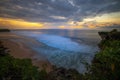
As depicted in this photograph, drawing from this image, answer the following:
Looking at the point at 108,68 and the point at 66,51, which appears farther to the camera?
the point at 66,51

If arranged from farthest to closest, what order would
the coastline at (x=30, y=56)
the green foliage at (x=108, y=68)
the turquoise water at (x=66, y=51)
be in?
the turquoise water at (x=66, y=51) → the coastline at (x=30, y=56) → the green foliage at (x=108, y=68)

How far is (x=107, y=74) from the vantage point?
157 inches

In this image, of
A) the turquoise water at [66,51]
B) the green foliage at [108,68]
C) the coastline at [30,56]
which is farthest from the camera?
the turquoise water at [66,51]

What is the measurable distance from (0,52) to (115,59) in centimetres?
569

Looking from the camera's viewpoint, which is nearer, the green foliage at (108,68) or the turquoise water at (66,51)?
the green foliage at (108,68)

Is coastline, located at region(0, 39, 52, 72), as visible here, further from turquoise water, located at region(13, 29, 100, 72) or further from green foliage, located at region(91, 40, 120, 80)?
green foliage, located at region(91, 40, 120, 80)

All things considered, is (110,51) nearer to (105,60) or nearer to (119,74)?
(105,60)


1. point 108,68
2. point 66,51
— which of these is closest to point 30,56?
point 66,51

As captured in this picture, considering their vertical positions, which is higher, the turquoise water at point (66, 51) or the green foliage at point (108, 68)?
the green foliage at point (108, 68)

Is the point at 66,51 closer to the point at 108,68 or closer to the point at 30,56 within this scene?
the point at 30,56

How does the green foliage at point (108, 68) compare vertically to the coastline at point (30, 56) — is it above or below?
above

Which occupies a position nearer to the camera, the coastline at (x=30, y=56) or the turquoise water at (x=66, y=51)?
the coastline at (x=30, y=56)

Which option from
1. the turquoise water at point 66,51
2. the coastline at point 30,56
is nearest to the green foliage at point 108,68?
the turquoise water at point 66,51

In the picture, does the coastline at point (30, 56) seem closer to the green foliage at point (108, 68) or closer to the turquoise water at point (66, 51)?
the turquoise water at point (66, 51)
